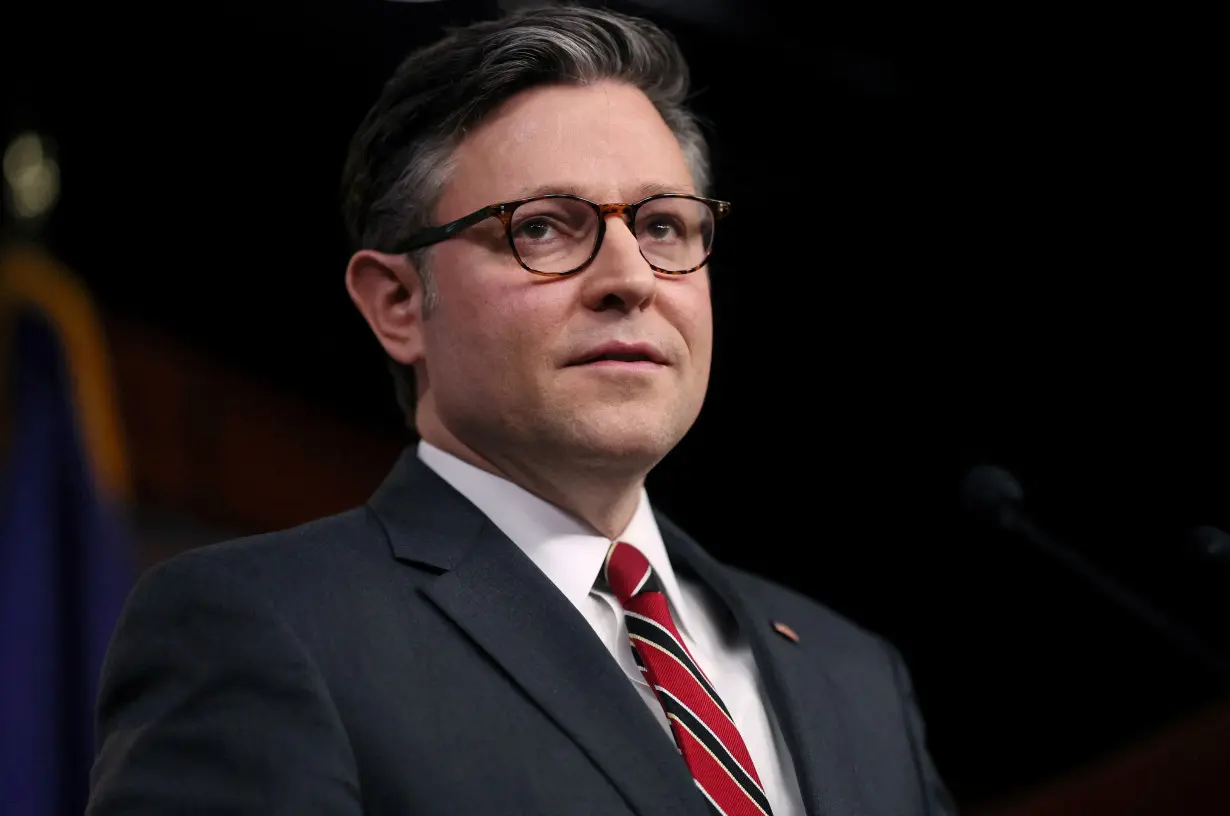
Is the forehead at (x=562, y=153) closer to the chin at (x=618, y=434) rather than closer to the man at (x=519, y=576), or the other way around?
the man at (x=519, y=576)

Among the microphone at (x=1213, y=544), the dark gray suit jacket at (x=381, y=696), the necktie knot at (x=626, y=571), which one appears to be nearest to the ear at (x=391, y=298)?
the dark gray suit jacket at (x=381, y=696)

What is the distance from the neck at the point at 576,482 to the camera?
1.35 metres

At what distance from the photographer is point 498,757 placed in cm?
115

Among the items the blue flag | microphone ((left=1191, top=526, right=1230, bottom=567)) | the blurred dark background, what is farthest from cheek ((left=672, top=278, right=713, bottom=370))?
the blue flag

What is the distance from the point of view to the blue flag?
220 cm

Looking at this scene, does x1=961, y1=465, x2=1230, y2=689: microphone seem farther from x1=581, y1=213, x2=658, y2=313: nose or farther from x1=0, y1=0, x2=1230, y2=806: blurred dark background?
x1=0, y1=0, x2=1230, y2=806: blurred dark background

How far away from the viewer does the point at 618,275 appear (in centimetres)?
132

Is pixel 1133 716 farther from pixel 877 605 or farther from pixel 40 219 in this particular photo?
pixel 40 219

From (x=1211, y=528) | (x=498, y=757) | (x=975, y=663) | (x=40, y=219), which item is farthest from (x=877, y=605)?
(x=40, y=219)

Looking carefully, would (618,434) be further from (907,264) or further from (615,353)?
(907,264)

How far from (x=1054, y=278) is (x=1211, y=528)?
1.20 metres

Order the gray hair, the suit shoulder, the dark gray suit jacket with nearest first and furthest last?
the dark gray suit jacket, the suit shoulder, the gray hair

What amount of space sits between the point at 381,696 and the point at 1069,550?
66cm

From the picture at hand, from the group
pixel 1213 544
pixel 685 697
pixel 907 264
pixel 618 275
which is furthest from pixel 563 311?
pixel 907 264
